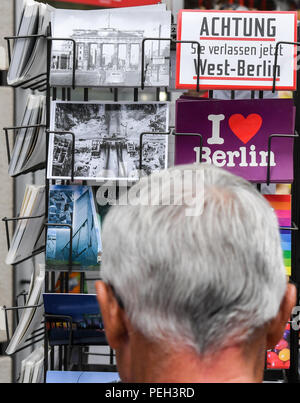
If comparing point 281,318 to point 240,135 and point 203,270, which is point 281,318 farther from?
point 240,135

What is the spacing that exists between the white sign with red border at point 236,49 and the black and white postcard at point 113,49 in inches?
1.8

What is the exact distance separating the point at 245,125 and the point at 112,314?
686 millimetres

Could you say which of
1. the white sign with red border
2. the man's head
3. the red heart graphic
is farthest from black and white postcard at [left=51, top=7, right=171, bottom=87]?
the man's head

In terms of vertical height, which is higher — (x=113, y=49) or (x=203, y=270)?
(x=113, y=49)

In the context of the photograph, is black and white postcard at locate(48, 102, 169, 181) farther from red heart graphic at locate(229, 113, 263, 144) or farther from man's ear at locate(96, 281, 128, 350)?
man's ear at locate(96, 281, 128, 350)

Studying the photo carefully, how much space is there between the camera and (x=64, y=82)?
1175 mm

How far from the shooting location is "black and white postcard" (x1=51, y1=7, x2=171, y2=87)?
1169 millimetres

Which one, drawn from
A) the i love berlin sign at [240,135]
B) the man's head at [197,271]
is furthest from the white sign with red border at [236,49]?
the man's head at [197,271]

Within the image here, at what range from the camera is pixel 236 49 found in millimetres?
1158

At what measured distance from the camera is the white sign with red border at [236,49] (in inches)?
45.5

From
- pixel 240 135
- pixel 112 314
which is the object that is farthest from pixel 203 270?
pixel 240 135

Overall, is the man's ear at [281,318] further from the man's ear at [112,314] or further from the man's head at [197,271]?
the man's ear at [112,314]

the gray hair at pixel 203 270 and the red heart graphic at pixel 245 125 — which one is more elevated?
the red heart graphic at pixel 245 125

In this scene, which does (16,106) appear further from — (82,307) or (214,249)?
(214,249)
